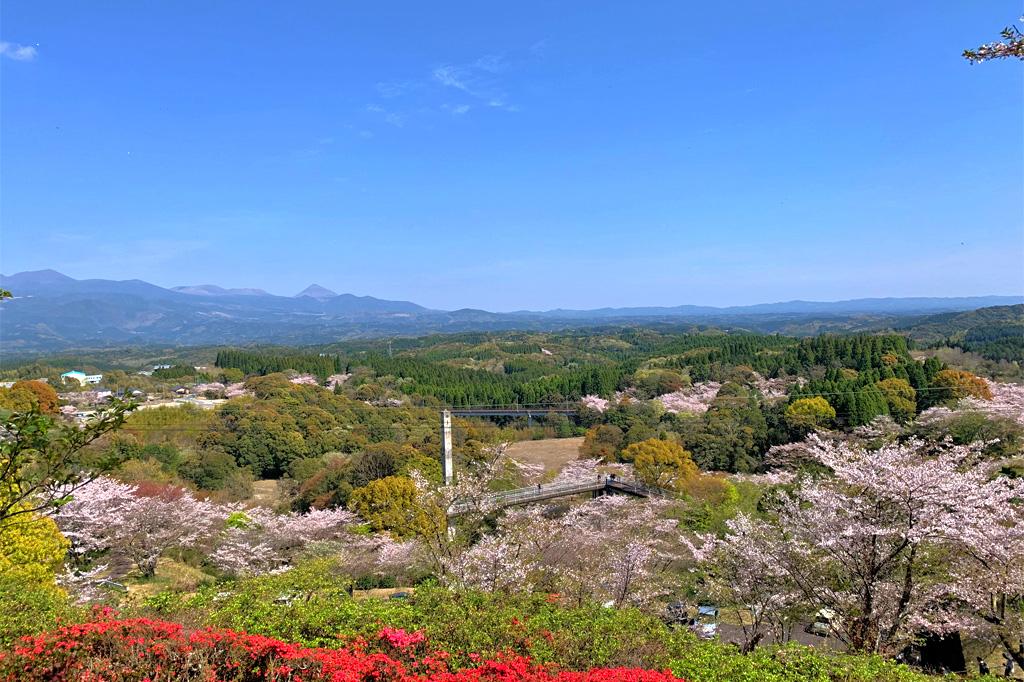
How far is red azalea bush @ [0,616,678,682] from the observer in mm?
4477

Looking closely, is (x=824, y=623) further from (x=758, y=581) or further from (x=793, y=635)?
(x=758, y=581)

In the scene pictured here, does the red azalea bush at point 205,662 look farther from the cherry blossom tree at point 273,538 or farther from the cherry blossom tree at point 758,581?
the cherry blossom tree at point 273,538

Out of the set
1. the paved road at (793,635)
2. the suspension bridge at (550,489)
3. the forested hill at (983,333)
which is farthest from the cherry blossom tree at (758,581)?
the forested hill at (983,333)

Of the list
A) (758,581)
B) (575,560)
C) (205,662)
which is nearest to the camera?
(205,662)

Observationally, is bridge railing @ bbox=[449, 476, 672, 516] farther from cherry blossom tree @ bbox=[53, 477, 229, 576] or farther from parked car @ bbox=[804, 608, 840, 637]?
cherry blossom tree @ bbox=[53, 477, 229, 576]

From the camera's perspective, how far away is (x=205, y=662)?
461 centimetres

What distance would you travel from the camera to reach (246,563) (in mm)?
14438

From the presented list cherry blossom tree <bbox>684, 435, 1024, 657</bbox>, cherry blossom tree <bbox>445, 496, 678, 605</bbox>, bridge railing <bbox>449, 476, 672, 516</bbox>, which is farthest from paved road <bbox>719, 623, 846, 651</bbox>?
bridge railing <bbox>449, 476, 672, 516</bbox>

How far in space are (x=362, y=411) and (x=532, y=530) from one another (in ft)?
87.8

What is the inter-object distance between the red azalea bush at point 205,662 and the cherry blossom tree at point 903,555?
456cm

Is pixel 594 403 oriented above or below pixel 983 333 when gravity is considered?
below

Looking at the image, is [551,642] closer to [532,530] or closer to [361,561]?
[532,530]

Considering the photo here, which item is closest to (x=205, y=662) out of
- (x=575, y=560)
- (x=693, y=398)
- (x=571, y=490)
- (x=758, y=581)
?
(x=758, y=581)

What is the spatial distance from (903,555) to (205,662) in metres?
8.65
